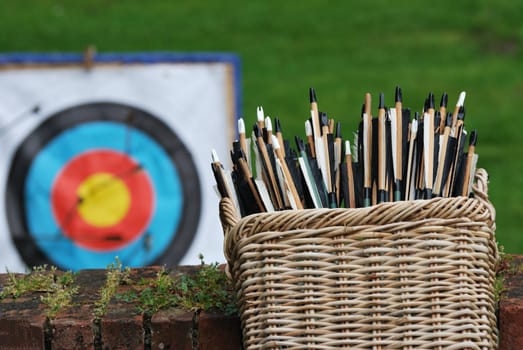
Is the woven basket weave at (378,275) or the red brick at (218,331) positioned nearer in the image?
the woven basket weave at (378,275)

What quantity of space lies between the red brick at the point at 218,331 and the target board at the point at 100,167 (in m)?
2.66

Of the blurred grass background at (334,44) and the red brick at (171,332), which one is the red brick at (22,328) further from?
the blurred grass background at (334,44)

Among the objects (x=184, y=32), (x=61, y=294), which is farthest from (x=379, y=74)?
(x=61, y=294)

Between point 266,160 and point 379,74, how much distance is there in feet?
19.0

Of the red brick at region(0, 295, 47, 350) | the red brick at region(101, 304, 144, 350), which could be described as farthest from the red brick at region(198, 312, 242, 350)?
the red brick at region(0, 295, 47, 350)

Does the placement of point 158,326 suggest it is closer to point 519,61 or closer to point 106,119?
point 106,119

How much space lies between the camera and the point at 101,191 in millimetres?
4840

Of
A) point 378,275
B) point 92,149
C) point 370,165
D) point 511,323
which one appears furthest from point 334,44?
point 378,275

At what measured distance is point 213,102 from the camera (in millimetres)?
4992

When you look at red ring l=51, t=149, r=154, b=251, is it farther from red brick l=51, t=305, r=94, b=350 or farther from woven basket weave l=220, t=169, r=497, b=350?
woven basket weave l=220, t=169, r=497, b=350

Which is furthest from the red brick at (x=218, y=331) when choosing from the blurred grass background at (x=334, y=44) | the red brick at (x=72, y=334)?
the blurred grass background at (x=334, y=44)

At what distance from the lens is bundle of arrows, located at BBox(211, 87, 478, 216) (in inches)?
75.1

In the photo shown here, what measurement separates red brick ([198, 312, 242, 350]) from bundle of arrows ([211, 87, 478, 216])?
265mm

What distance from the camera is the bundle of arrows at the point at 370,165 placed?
1908 millimetres
